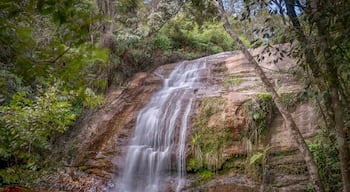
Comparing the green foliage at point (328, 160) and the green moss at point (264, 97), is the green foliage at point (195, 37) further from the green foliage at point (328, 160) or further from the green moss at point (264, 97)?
the green foliage at point (328, 160)

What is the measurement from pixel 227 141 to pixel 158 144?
1901 mm

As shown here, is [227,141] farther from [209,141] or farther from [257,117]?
[257,117]

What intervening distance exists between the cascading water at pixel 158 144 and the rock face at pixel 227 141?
0.75 ft

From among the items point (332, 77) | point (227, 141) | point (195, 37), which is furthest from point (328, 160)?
point (195, 37)

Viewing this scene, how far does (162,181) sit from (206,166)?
1116mm

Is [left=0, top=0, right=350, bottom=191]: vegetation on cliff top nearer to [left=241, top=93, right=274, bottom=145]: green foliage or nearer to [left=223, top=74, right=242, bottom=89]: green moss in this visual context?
[left=223, top=74, right=242, bottom=89]: green moss

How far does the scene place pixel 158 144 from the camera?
7.88 m

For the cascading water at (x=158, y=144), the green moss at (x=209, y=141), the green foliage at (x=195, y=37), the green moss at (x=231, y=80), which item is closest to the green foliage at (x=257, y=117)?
the green moss at (x=209, y=141)

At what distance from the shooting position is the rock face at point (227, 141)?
6.32 meters

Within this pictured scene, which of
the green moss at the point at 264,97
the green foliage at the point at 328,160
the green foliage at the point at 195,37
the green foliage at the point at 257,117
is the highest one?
the green foliage at the point at 195,37

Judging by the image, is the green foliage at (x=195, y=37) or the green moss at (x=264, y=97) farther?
the green foliage at (x=195, y=37)

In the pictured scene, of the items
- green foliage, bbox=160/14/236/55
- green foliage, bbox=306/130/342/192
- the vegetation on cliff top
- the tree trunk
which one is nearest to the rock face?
green foliage, bbox=306/130/342/192

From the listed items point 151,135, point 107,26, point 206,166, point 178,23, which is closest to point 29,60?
point 206,166

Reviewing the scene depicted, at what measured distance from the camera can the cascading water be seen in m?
7.20
